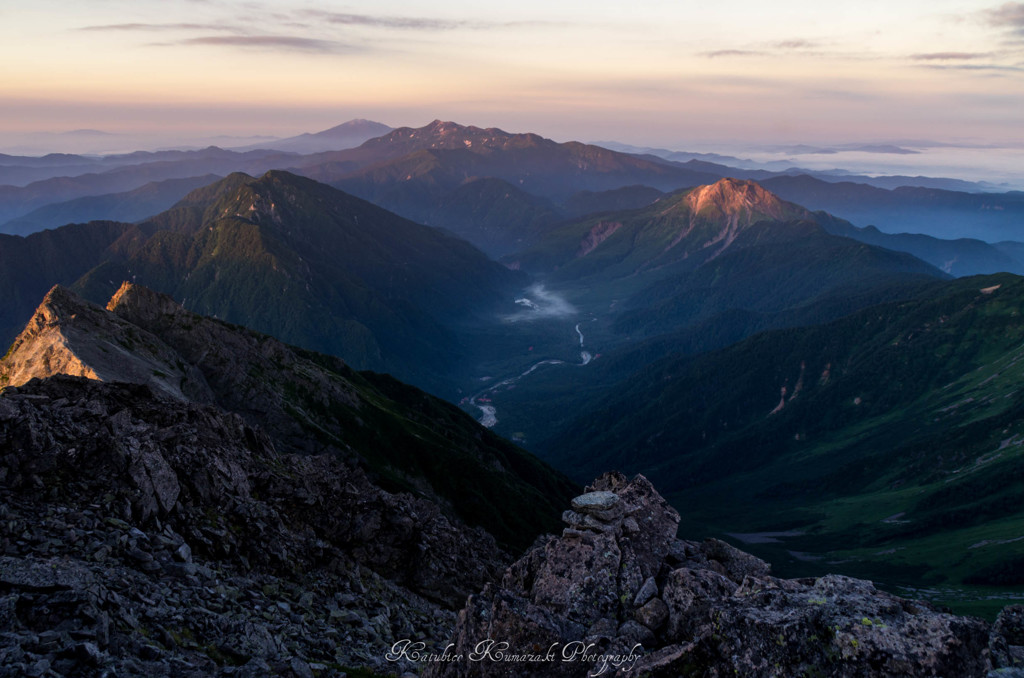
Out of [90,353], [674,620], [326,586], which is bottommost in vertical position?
[326,586]

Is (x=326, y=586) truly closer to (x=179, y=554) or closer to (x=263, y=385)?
(x=179, y=554)

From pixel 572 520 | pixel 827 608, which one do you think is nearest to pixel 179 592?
pixel 572 520

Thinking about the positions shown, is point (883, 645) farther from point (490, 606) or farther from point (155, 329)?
point (155, 329)

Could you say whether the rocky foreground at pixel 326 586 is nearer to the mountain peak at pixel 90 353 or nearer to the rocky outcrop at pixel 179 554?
the rocky outcrop at pixel 179 554

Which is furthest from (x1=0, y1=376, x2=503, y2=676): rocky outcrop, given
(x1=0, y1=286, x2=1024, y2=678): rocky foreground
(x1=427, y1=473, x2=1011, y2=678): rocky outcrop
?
(x1=427, y1=473, x2=1011, y2=678): rocky outcrop

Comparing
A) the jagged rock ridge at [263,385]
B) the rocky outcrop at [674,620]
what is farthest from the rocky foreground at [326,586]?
the jagged rock ridge at [263,385]

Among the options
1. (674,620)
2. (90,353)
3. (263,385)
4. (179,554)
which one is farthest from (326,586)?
(263,385)

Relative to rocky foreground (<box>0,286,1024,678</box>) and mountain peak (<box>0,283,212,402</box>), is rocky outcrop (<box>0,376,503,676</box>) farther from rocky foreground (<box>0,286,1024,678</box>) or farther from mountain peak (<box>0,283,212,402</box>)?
mountain peak (<box>0,283,212,402</box>)

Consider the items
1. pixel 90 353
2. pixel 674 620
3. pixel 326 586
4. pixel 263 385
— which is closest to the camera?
pixel 674 620

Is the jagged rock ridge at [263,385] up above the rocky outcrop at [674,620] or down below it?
below
